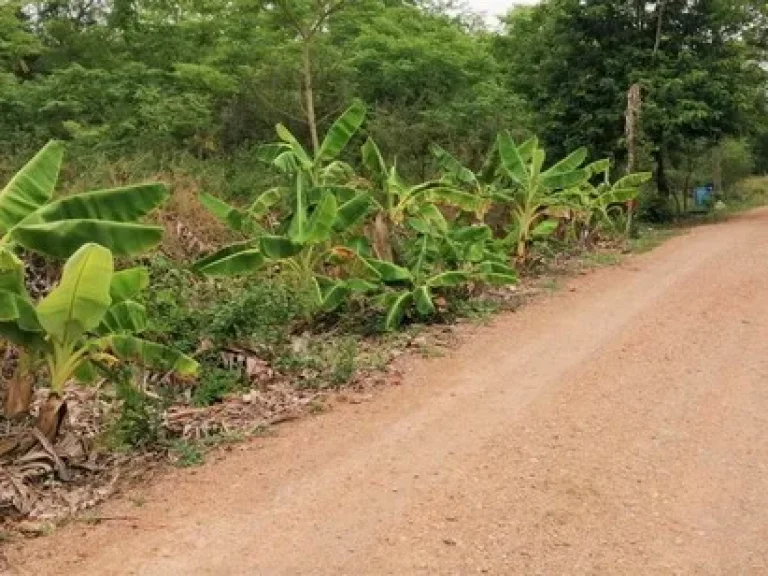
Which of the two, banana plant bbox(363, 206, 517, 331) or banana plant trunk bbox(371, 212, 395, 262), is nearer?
banana plant bbox(363, 206, 517, 331)

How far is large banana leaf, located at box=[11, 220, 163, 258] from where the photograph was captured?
4902 mm

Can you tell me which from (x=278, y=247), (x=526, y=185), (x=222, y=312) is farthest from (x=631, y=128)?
(x=222, y=312)

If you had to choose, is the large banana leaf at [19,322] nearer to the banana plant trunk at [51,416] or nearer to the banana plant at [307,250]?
the banana plant trunk at [51,416]

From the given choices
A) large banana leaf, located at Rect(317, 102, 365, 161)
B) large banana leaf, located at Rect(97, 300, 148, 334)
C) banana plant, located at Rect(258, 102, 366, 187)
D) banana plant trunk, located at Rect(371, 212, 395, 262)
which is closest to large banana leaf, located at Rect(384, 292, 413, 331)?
banana plant trunk, located at Rect(371, 212, 395, 262)

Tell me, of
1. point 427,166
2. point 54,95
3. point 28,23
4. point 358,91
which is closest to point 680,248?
point 427,166

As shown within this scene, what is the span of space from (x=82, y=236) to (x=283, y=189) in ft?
15.6

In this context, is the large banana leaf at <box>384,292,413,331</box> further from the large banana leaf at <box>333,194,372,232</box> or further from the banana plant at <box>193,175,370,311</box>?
the large banana leaf at <box>333,194,372,232</box>

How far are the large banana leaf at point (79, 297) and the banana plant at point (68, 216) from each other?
10.1 inches

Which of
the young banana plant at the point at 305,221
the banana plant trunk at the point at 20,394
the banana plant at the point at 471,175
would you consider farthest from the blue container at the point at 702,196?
the banana plant trunk at the point at 20,394

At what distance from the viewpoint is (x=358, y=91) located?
58.1ft

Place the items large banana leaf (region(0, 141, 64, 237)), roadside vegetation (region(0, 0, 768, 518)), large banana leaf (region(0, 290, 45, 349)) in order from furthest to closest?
roadside vegetation (region(0, 0, 768, 518))
large banana leaf (region(0, 141, 64, 237))
large banana leaf (region(0, 290, 45, 349))

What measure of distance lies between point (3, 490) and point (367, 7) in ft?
49.0

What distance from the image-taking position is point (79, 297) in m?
4.89

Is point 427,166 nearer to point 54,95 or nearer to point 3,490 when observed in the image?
point 54,95
